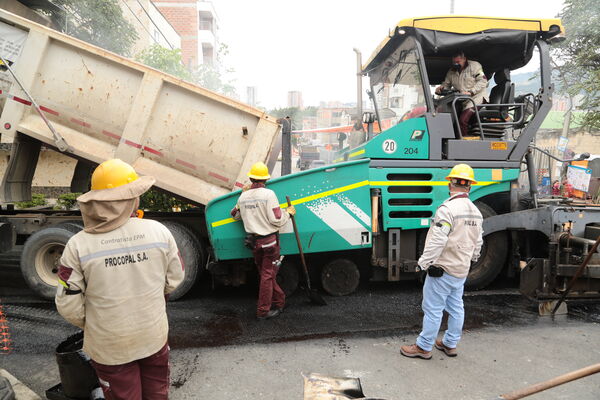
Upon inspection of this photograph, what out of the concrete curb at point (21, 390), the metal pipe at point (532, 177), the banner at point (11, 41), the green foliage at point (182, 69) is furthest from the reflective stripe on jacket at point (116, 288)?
the green foliage at point (182, 69)

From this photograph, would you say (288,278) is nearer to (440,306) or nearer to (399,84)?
(440,306)

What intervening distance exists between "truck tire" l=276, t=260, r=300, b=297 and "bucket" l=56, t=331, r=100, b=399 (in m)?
2.53

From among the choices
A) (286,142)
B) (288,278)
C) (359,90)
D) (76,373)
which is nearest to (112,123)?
(286,142)

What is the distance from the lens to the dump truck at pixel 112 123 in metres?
4.40

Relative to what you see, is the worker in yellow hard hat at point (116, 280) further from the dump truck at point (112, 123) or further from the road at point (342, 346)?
the dump truck at point (112, 123)

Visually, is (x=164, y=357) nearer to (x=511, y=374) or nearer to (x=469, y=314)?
(x=511, y=374)

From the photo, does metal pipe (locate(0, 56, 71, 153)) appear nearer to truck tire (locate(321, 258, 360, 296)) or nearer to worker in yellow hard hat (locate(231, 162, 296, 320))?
worker in yellow hard hat (locate(231, 162, 296, 320))

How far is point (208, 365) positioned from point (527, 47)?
4.78 m

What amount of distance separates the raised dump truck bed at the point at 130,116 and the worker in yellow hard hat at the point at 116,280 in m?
2.61

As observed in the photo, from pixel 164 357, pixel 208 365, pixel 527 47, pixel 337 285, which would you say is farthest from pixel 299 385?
pixel 527 47

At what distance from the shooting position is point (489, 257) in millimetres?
4969

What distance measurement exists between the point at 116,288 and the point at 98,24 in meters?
9.55

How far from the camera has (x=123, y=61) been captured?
4422 millimetres

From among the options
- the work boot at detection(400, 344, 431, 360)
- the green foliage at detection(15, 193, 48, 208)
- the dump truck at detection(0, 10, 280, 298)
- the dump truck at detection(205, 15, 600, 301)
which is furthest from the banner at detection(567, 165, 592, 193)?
the green foliage at detection(15, 193, 48, 208)
